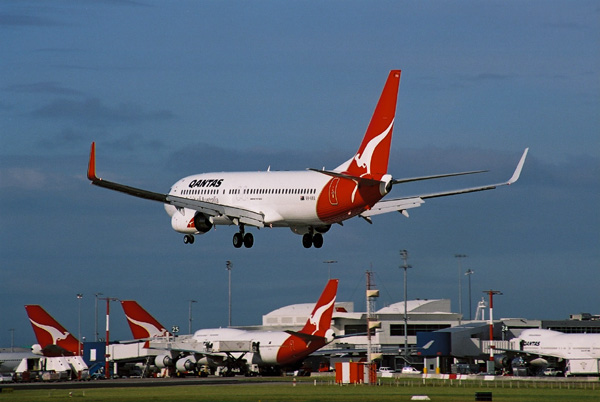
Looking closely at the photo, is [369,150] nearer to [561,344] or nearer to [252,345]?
[252,345]

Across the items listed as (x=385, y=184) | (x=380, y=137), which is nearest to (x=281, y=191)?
(x=380, y=137)

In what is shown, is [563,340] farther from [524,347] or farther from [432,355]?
[432,355]

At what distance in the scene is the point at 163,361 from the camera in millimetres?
126312

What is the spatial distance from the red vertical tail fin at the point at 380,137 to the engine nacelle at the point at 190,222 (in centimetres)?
1389

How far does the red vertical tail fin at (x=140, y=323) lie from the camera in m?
144

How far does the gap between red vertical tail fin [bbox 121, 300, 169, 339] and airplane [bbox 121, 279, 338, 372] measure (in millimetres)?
10170

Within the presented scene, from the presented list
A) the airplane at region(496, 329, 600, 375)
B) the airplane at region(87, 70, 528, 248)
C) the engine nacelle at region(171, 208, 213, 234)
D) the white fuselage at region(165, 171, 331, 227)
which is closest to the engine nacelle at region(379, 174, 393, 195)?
the airplane at region(87, 70, 528, 248)

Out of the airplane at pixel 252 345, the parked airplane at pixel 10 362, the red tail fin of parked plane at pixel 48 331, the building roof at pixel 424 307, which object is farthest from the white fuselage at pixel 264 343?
the building roof at pixel 424 307

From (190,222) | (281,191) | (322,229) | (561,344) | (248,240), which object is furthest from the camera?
(561,344)

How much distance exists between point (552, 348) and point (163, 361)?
164 feet

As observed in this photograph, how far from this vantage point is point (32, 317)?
140 meters

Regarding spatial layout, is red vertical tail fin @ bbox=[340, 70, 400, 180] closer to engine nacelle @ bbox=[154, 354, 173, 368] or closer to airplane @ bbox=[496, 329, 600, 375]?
airplane @ bbox=[496, 329, 600, 375]

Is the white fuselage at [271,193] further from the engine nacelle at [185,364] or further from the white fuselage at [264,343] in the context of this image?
the engine nacelle at [185,364]

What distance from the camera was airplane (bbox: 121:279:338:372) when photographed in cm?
12125
